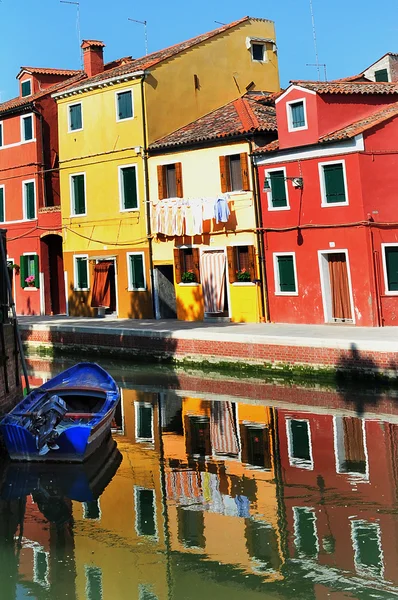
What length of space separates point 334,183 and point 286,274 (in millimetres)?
3374

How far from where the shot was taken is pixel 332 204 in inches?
976

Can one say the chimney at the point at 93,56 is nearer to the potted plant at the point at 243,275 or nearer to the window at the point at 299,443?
the potted plant at the point at 243,275

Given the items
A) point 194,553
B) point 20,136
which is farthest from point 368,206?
point 20,136

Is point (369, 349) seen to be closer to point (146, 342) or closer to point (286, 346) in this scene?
point (286, 346)

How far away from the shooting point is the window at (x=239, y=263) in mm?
27391

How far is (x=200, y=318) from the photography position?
28969 millimetres

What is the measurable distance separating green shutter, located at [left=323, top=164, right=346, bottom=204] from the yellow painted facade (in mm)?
3035

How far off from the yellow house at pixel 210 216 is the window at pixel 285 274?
0.60 metres

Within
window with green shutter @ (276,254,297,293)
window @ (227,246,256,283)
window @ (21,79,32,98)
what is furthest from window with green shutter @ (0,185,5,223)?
window with green shutter @ (276,254,297,293)

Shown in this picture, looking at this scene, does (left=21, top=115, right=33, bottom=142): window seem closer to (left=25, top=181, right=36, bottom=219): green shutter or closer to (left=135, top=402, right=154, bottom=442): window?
(left=25, top=181, right=36, bottom=219): green shutter

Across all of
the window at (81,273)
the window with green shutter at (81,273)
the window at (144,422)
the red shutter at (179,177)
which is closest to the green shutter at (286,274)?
the red shutter at (179,177)

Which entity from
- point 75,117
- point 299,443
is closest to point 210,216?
point 75,117

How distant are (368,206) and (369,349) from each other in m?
5.85

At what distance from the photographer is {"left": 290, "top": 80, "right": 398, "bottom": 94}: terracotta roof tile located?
24969 mm
